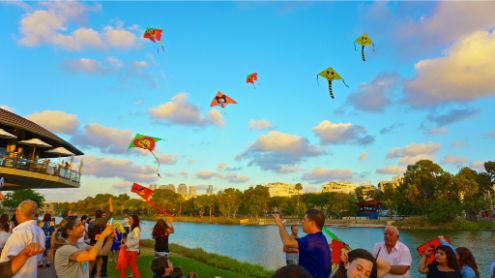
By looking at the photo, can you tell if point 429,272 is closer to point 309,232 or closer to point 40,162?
point 309,232

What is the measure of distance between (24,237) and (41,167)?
75.1 feet

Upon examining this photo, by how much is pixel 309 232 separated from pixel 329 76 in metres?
9.79

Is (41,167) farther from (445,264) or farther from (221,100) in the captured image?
(445,264)

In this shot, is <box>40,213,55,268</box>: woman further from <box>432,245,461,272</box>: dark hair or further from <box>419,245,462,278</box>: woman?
<box>432,245,461,272</box>: dark hair

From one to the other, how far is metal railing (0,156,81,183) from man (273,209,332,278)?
23.6m

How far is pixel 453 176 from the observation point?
64.4 m

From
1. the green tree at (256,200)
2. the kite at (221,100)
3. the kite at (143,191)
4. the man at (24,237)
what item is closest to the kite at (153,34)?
the kite at (221,100)

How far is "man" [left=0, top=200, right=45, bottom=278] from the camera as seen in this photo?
4680 mm

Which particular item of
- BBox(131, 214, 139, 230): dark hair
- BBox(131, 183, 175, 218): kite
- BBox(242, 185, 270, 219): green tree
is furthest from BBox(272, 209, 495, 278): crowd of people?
BBox(242, 185, 270, 219): green tree

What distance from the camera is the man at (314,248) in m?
4.19

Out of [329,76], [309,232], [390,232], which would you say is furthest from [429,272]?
[329,76]

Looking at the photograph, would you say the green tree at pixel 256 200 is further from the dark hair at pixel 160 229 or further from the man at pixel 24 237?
the man at pixel 24 237

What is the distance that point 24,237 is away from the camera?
4711 millimetres

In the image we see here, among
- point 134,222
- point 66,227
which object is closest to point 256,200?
point 134,222
